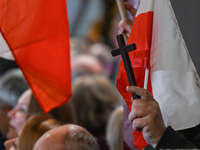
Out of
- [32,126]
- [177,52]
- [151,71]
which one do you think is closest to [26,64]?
[32,126]

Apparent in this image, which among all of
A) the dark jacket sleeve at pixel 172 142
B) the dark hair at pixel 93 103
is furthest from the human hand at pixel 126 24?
the dark hair at pixel 93 103

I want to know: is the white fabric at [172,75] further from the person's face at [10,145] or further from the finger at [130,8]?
the person's face at [10,145]

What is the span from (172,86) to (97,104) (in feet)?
A: 4.95

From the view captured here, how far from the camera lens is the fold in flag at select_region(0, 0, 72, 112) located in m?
1.46

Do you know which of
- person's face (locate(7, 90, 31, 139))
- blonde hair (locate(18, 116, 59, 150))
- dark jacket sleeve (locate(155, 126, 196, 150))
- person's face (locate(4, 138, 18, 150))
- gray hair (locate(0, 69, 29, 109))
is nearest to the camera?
Result: dark jacket sleeve (locate(155, 126, 196, 150))

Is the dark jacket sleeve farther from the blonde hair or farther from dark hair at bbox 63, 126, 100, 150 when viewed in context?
the blonde hair

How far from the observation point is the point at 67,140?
123 cm

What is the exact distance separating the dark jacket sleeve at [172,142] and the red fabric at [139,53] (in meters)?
0.22

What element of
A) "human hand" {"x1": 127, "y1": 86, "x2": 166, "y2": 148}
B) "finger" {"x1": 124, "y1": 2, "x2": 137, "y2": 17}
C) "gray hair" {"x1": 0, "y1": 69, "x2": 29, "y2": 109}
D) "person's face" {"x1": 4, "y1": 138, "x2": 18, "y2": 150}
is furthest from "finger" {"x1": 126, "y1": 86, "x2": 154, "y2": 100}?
"gray hair" {"x1": 0, "y1": 69, "x2": 29, "y2": 109}

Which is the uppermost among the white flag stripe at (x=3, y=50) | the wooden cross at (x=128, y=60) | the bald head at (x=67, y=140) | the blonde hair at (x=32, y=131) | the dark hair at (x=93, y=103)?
the white flag stripe at (x=3, y=50)

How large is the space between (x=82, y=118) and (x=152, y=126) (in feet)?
5.34

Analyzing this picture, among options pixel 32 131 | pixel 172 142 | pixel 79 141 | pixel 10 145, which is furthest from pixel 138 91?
pixel 10 145

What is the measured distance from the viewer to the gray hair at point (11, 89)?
286 centimetres

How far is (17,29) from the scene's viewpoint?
1491 mm
